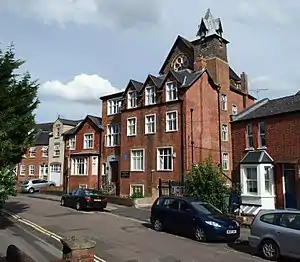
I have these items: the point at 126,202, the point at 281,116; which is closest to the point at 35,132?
the point at 126,202

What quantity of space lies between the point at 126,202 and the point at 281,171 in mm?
11985

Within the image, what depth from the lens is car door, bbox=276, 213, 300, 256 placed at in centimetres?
1125

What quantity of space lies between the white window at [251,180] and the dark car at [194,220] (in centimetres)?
1078

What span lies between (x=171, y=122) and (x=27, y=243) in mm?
21029

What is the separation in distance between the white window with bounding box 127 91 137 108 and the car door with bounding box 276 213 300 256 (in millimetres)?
26638

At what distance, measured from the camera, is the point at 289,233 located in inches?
452

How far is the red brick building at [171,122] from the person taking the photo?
32.7 metres

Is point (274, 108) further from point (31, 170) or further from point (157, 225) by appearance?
point (31, 170)

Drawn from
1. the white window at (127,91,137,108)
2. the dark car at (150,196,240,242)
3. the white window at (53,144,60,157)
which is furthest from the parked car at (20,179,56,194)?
the dark car at (150,196,240,242)

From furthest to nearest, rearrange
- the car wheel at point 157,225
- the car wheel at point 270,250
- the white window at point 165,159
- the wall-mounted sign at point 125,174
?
the wall-mounted sign at point 125,174
the white window at point 165,159
the car wheel at point 157,225
the car wheel at point 270,250

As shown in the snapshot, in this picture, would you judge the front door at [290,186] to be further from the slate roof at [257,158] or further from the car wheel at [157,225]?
the car wheel at [157,225]

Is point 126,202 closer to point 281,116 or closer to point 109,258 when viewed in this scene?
point 281,116

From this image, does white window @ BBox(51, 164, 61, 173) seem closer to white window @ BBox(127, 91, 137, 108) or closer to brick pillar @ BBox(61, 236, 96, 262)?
white window @ BBox(127, 91, 137, 108)

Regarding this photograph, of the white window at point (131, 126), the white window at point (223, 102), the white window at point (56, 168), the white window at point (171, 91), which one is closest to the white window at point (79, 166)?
the white window at point (56, 168)
